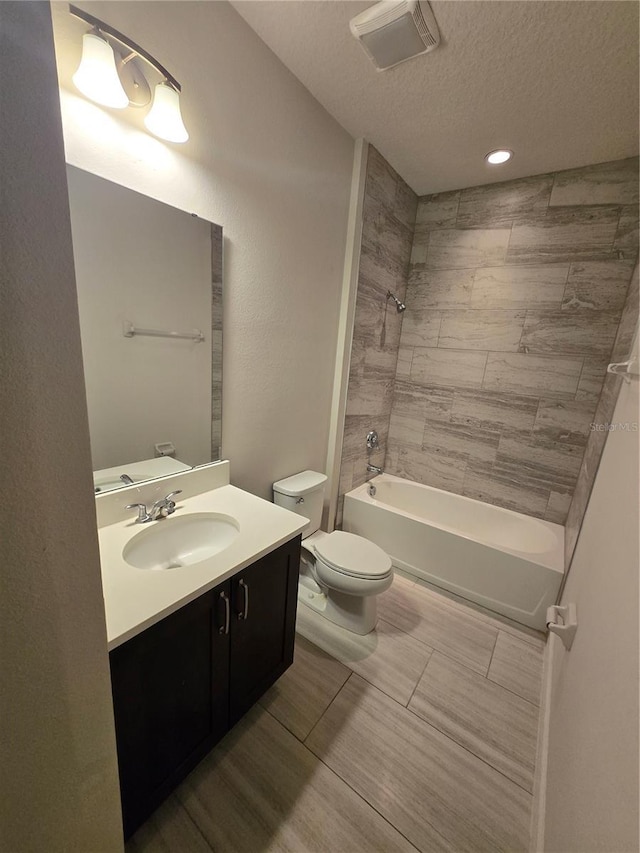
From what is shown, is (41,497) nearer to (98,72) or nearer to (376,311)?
(98,72)

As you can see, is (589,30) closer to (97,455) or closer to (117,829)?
(97,455)

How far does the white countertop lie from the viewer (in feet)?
2.62

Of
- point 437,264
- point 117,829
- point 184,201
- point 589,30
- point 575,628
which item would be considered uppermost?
point 589,30

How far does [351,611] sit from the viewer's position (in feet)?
5.80

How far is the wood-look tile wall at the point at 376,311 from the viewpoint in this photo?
2.12m

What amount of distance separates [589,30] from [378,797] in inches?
114

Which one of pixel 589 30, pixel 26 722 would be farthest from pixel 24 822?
pixel 589 30

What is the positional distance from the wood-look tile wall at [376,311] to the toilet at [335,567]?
0.55 m

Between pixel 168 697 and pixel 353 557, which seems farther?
pixel 353 557

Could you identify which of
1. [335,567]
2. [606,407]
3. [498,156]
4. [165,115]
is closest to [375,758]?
[335,567]

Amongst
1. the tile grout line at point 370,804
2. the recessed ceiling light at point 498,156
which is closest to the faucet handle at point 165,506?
the tile grout line at point 370,804

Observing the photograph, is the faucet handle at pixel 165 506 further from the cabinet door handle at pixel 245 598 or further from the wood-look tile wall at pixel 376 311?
the wood-look tile wall at pixel 376 311

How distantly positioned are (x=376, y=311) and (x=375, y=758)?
241 centimetres

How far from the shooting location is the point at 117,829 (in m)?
0.75
